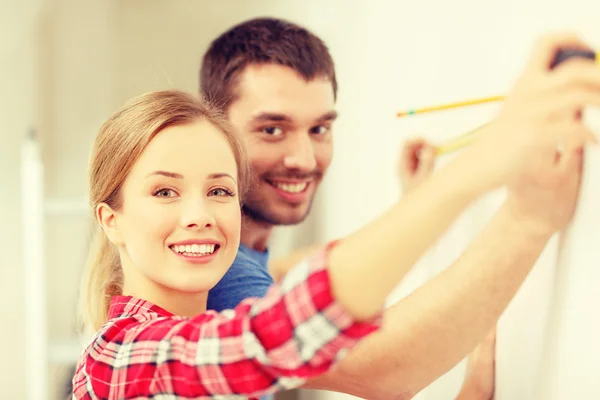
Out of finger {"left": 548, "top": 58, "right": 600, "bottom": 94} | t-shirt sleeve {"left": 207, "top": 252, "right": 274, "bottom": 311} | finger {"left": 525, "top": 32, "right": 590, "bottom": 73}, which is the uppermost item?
finger {"left": 525, "top": 32, "right": 590, "bottom": 73}

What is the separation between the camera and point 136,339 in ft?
1.89

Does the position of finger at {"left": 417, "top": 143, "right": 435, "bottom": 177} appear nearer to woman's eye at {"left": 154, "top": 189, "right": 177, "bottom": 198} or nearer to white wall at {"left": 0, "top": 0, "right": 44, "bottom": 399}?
woman's eye at {"left": 154, "top": 189, "right": 177, "bottom": 198}

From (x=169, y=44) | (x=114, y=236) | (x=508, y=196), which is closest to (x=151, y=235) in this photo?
(x=114, y=236)

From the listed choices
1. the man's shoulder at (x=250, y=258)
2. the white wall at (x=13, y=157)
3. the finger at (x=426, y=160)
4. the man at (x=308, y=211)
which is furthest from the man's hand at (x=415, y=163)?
the white wall at (x=13, y=157)

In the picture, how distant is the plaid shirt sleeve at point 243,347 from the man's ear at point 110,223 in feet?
0.50

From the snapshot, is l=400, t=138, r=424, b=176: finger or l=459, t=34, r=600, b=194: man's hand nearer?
l=459, t=34, r=600, b=194: man's hand

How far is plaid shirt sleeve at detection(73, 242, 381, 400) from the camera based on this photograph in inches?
18.3

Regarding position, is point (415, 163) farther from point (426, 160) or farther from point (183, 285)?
point (183, 285)

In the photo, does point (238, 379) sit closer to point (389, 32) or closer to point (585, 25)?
point (585, 25)

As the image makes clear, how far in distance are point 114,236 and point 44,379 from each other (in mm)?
983

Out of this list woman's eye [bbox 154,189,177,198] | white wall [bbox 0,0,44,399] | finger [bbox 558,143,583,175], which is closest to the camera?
finger [bbox 558,143,583,175]

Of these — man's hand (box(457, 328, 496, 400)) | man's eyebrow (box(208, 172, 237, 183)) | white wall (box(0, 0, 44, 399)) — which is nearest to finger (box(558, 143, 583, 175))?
man's hand (box(457, 328, 496, 400))

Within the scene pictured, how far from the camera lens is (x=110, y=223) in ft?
2.39

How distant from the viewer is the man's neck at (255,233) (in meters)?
0.96
